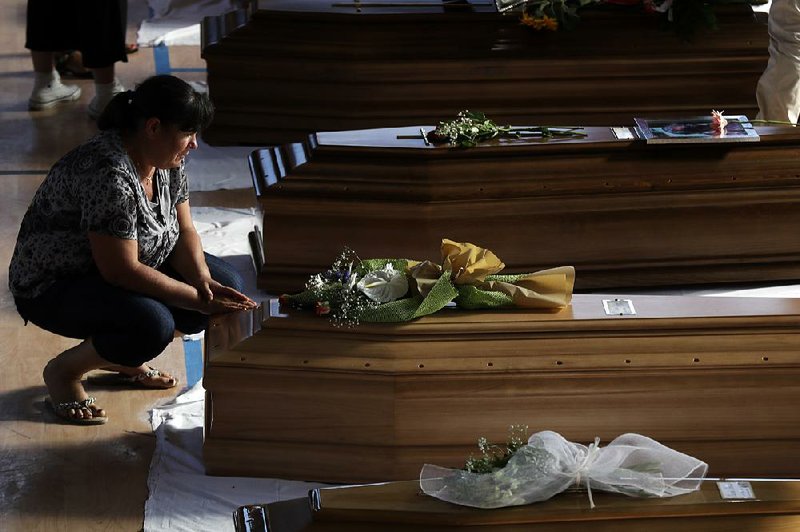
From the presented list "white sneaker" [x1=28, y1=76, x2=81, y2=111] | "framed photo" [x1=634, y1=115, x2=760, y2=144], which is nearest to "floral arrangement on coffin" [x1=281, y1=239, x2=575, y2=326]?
"framed photo" [x1=634, y1=115, x2=760, y2=144]

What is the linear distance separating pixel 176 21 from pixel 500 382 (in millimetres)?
5409

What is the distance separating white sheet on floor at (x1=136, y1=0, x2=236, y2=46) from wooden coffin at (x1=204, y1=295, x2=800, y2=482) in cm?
468

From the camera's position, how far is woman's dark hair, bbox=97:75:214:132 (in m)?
3.55

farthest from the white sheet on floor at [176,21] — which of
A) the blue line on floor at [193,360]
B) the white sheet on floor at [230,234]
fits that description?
the blue line on floor at [193,360]

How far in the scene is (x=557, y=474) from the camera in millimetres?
2803

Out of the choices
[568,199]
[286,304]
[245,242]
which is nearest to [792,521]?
[286,304]

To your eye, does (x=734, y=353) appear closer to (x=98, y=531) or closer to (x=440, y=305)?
(x=440, y=305)

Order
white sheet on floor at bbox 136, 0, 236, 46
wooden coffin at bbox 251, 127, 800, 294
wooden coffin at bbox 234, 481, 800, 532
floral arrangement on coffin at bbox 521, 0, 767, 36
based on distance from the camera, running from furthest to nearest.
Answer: white sheet on floor at bbox 136, 0, 236, 46, floral arrangement on coffin at bbox 521, 0, 767, 36, wooden coffin at bbox 251, 127, 800, 294, wooden coffin at bbox 234, 481, 800, 532

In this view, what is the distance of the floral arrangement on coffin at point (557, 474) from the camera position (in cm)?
279

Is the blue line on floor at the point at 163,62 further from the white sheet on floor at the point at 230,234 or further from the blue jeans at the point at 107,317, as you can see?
the blue jeans at the point at 107,317

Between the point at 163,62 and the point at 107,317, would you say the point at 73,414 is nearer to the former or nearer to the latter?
the point at 107,317

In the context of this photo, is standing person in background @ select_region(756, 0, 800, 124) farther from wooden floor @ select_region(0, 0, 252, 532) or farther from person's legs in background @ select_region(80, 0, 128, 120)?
person's legs in background @ select_region(80, 0, 128, 120)

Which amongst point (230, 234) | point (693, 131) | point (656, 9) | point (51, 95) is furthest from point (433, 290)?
point (51, 95)

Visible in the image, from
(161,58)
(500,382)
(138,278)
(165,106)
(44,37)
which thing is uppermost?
(165,106)
